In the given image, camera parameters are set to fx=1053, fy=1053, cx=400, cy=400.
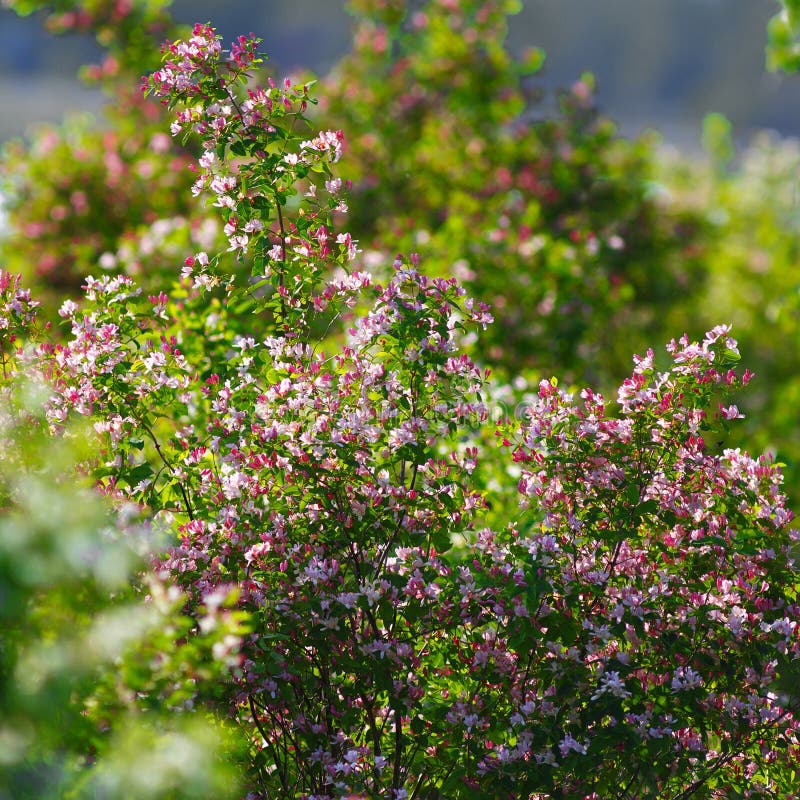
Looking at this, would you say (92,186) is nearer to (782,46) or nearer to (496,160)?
(496,160)

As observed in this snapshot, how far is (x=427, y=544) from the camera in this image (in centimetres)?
268

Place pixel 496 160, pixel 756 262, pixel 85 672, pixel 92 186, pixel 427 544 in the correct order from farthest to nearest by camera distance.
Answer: pixel 756 262
pixel 92 186
pixel 496 160
pixel 427 544
pixel 85 672

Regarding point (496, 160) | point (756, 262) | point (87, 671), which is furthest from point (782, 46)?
point (756, 262)

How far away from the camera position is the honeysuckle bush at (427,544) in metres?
2.50

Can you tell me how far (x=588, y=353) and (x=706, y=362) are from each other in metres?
4.84

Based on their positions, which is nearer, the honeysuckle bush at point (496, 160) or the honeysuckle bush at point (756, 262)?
the honeysuckle bush at point (756, 262)

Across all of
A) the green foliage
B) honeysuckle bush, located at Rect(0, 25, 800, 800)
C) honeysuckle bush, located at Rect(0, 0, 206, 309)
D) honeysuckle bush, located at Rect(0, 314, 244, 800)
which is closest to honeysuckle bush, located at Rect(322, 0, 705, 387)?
honeysuckle bush, located at Rect(0, 0, 206, 309)

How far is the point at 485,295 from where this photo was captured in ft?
22.0

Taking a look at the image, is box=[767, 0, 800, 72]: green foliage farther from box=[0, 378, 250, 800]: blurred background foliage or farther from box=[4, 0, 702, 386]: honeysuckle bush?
box=[0, 378, 250, 800]: blurred background foliage

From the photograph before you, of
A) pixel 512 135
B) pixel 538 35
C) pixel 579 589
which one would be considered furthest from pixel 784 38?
pixel 538 35

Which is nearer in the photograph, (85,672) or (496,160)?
(85,672)

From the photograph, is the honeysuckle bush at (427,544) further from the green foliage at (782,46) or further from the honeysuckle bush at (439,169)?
the honeysuckle bush at (439,169)

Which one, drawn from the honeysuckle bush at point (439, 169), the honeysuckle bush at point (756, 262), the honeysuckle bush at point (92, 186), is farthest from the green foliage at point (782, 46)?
the honeysuckle bush at point (92, 186)

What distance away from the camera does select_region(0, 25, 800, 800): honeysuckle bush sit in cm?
250
